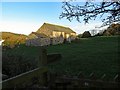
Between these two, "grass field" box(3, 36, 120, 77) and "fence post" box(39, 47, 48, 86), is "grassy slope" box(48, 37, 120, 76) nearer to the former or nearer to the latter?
"grass field" box(3, 36, 120, 77)

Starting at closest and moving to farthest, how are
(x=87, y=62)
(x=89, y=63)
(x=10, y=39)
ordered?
1. (x=89, y=63)
2. (x=87, y=62)
3. (x=10, y=39)

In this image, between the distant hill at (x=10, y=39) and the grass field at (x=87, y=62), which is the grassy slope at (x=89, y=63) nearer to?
the grass field at (x=87, y=62)

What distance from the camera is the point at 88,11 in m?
9.10

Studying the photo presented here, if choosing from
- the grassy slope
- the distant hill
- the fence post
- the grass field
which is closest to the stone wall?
the distant hill

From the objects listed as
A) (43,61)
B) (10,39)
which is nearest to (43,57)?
(43,61)

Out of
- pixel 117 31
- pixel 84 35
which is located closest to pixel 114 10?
pixel 117 31

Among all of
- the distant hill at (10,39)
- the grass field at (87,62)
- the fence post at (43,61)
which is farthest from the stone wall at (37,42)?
the fence post at (43,61)

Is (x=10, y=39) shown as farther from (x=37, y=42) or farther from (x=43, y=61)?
(x=43, y=61)

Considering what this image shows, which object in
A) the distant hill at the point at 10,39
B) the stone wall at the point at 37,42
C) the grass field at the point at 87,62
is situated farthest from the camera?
the stone wall at the point at 37,42

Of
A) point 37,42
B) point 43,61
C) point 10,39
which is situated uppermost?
point 10,39

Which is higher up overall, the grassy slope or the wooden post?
the wooden post

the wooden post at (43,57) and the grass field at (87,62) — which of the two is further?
the grass field at (87,62)

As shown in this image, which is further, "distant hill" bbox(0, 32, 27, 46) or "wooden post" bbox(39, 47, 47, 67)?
"distant hill" bbox(0, 32, 27, 46)

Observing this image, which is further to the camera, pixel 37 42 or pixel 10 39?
pixel 37 42
